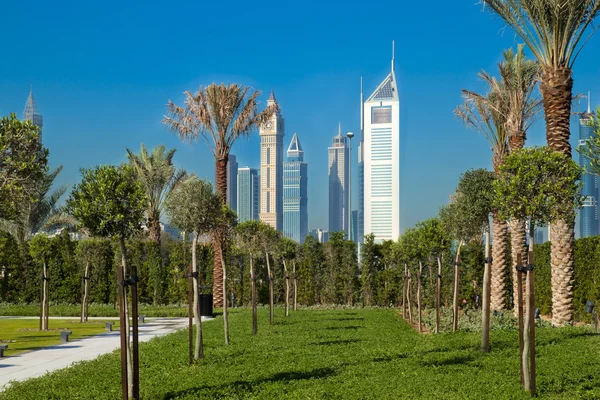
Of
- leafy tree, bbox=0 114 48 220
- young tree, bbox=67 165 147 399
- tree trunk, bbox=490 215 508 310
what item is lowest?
tree trunk, bbox=490 215 508 310

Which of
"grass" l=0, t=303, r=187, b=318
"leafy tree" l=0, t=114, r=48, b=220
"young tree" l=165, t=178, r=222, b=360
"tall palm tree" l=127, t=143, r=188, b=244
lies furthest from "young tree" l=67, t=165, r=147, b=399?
"tall palm tree" l=127, t=143, r=188, b=244

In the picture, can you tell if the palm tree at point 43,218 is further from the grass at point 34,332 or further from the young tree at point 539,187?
the young tree at point 539,187

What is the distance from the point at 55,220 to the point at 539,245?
2538 cm

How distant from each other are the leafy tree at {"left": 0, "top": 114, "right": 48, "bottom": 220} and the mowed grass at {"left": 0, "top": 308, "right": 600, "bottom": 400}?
2.94 meters

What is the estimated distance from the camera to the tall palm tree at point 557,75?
16.7 m

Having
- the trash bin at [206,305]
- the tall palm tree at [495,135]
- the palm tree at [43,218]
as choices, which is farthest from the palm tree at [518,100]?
the palm tree at [43,218]

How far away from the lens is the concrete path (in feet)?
38.1

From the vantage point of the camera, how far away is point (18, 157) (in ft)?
34.9

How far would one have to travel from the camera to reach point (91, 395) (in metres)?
9.28

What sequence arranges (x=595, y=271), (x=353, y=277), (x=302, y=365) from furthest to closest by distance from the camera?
(x=353, y=277) → (x=595, y=271) → (x=302, y=365)

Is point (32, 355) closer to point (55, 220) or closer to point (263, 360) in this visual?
point (263, 360)

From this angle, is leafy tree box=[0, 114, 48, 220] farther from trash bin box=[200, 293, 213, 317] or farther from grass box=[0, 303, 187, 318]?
grass box=[0, 303, 187, 318]

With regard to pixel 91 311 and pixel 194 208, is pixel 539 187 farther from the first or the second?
pixel 91 311

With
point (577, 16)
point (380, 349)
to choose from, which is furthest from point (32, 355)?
point (577, 16)
